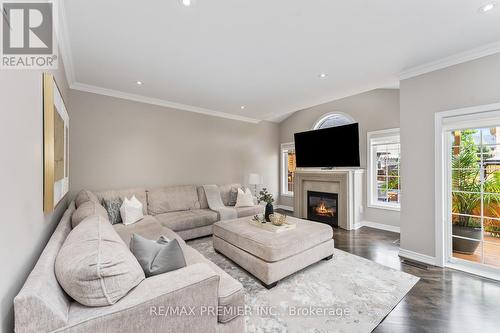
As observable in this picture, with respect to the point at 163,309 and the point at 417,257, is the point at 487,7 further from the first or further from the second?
the point at 163,309

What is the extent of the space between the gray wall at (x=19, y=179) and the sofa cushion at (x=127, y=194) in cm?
217

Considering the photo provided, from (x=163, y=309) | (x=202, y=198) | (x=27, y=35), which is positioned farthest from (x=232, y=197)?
(x=27, y=35)

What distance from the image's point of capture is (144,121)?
417cm

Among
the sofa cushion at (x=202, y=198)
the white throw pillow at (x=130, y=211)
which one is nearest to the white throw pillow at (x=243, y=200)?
the sofa cushion at (x=202, y=198)

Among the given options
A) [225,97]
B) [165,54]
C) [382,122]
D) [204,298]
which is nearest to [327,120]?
[382,122]

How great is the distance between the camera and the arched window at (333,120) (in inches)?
196

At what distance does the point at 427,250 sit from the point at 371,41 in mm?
2750

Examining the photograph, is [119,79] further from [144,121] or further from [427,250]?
[427,250]

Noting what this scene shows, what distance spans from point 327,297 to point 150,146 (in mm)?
3843

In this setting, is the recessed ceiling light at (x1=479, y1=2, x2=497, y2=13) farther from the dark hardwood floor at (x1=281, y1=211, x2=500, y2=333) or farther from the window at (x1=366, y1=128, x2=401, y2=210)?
the dark hardwood floor at (x1=281, y1=211, x2=500, y2=333)

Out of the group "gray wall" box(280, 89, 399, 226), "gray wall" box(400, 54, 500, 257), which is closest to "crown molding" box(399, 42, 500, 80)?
"gray wall" box(400, 54, 500, 257)

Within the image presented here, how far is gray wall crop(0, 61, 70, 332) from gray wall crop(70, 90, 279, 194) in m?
2.43

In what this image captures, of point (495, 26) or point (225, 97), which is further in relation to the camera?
point (225, 97)

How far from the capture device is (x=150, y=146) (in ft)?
13.9
